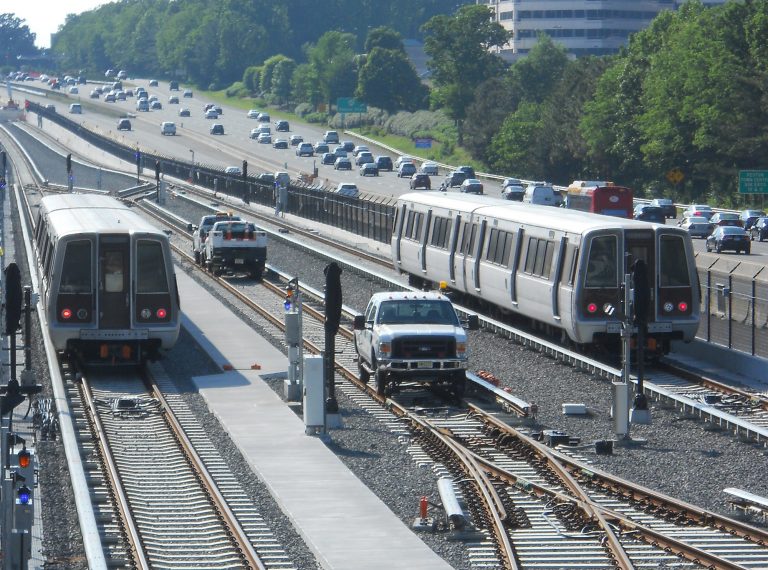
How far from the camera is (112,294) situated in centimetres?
3041

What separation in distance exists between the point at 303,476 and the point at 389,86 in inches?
6439

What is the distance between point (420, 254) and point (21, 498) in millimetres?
28601

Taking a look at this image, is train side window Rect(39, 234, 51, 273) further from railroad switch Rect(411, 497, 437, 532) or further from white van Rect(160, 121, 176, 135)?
white van Rect(160, 121, 176, 135)

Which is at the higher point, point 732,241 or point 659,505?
point 659,505

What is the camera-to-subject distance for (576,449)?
75.9 feet

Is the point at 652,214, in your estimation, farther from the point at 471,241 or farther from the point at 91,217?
the point at 91,217

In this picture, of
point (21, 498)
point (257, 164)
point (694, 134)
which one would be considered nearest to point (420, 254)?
point (21, 498)

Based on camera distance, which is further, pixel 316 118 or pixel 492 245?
pixel 316 118

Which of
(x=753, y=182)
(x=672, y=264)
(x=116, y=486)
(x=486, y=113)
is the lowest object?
(x=116, y=486)

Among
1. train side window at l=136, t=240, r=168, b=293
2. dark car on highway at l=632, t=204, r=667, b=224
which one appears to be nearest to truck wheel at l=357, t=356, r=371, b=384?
train side window at l=136, t=240, r=168, b=293

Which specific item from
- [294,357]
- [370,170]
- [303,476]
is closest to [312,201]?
[370,170]

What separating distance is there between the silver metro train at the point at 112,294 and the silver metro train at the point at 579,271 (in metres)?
7.57

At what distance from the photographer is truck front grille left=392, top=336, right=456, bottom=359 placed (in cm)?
2648

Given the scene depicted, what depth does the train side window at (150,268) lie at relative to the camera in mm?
30562
